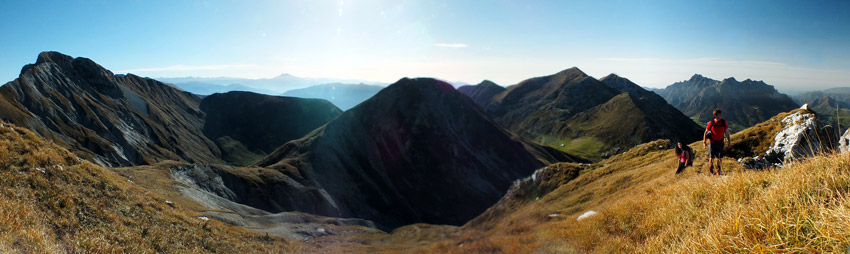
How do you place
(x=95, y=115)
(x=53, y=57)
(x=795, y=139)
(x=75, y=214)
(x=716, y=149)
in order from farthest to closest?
(x=53, y=57), (x=95, y=115), (x=795, y=139), (x=716, y=149), (x=75, y=214)

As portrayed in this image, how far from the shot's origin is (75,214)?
1545 cm

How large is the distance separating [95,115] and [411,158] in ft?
389

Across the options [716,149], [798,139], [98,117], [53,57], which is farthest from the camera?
[53,57]

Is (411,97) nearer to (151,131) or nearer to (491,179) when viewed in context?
(491,179)

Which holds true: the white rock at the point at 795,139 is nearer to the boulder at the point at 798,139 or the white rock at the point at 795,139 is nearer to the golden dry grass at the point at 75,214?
the boulder at the point at 798,139

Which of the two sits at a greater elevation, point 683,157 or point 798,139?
point 798,139

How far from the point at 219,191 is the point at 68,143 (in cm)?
7796

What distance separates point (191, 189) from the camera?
5141 centimetres

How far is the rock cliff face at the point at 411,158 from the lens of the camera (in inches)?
3691

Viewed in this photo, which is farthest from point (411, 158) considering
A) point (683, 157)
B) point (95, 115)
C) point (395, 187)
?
point (95, 115)

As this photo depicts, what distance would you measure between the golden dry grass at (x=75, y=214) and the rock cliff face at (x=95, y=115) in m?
106

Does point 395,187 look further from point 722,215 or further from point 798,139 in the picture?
point 722,215

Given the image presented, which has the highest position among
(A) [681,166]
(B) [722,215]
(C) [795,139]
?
(B) [722,215]

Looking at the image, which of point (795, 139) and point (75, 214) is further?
point (795, 139)
